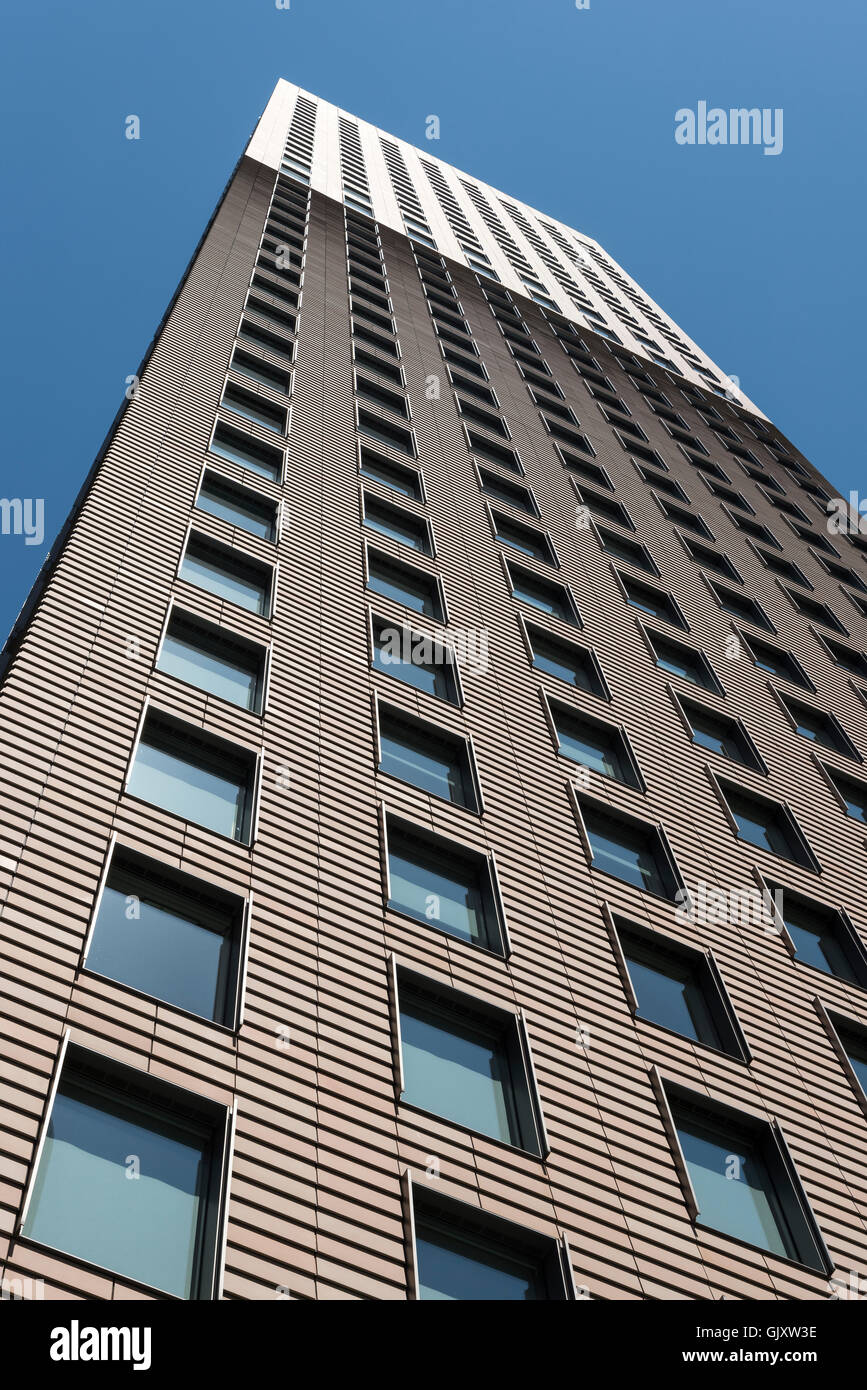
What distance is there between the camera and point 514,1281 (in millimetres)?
10281

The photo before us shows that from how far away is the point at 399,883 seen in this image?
14.1 meters

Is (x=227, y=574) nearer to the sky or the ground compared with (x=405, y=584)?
nearer to the ground

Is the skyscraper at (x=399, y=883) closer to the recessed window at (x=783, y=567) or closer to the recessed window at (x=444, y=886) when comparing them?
the recessed window at (x=444, y=886)

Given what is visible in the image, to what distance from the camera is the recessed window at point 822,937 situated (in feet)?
57.4

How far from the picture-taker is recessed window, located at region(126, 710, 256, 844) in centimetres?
1329

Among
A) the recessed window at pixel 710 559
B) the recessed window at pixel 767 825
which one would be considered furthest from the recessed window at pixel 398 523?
the recessed window at pixel 710 559

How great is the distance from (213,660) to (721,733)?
34.5 feet

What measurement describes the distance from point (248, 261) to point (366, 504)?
15.2 metres

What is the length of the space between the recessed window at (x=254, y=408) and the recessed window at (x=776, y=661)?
11.2 m

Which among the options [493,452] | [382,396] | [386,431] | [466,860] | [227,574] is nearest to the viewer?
[466,860]

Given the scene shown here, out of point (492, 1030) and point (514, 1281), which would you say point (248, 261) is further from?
point (514, 1281)

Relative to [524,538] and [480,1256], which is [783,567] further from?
[480,1256]

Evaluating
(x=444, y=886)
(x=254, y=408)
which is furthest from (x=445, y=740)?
(x=254, y=408)
